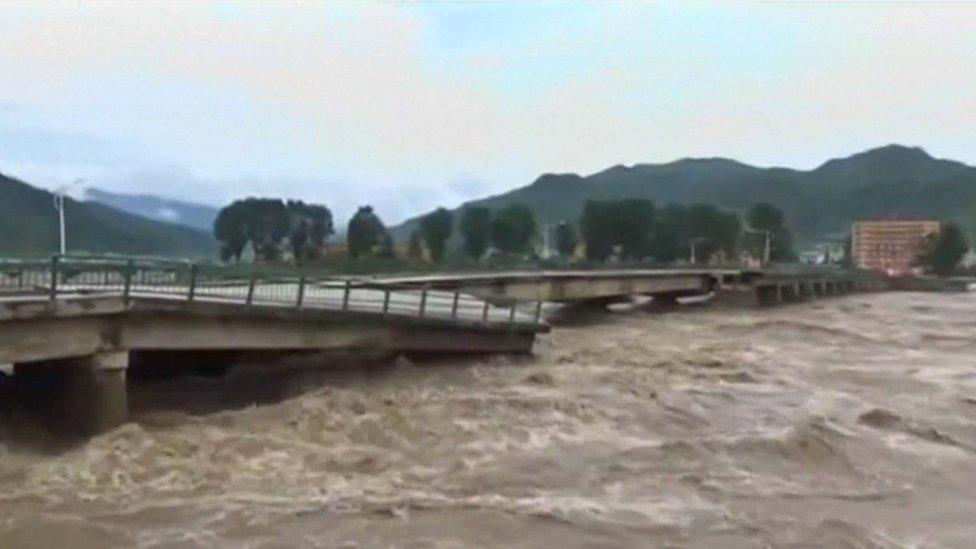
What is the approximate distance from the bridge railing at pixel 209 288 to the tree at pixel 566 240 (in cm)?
12068

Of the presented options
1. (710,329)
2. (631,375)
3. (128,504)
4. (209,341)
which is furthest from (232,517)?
(710,329)

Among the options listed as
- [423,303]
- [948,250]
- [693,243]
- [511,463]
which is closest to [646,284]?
[423,303]

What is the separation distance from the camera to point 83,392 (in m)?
20.2

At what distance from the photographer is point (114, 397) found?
20.2m

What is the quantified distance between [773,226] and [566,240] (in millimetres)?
33503

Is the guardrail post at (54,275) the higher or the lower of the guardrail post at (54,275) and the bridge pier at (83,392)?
the higher

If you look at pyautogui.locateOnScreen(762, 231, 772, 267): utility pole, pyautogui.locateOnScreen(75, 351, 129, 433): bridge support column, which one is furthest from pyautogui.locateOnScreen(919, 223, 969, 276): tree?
pyautogui.locateOnScreen(75, 351, 129, 433): bridge support column

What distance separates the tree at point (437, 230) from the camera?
14062 centimetres

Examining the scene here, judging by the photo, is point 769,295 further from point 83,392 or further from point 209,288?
point 83,392

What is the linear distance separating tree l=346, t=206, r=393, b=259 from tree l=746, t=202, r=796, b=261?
210ft

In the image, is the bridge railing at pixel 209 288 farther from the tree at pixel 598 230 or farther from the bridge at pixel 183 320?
the tree at pixel 598 230

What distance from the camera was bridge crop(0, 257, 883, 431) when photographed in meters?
19.6

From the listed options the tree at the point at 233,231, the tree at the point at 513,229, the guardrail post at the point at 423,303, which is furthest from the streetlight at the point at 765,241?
the guardrail post at the point at 423,303

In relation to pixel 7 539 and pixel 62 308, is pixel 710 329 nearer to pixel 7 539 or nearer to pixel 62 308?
pixel 62 308
